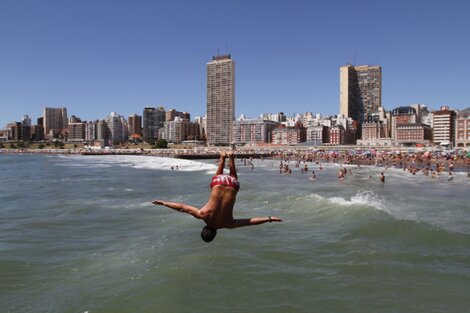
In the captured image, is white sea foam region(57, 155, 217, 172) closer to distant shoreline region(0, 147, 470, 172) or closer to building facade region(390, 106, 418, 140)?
distant shoreline region(0, 147, 470, 172)

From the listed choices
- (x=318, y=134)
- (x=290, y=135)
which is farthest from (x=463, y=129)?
(x=290, y=135)

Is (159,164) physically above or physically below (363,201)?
below

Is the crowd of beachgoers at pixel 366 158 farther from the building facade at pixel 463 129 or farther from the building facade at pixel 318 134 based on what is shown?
the building facade at pixel 318 134

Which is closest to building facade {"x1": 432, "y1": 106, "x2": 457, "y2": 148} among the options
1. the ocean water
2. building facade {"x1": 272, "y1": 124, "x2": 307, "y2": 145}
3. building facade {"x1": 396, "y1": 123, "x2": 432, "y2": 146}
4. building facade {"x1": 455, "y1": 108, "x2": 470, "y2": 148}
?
building facade {"x1": 396, "y1": 123, "x2": 432, "y2": 146}

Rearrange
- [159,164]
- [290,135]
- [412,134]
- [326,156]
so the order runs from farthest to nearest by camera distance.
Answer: [290,135] < [412,134] < [326,156] < [159,164]

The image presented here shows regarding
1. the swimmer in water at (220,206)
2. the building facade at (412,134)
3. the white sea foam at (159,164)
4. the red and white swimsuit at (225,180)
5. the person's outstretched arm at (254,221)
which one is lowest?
the white sea foam at (159,164)

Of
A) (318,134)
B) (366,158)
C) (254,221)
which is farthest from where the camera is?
(318,134)

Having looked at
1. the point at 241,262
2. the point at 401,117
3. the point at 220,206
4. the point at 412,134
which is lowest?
the point at 241,262

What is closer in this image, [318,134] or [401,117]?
[401,117]

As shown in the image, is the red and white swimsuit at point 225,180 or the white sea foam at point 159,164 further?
the white sea foam at point 159,164

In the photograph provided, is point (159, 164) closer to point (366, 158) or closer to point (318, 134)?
point (366, 158)

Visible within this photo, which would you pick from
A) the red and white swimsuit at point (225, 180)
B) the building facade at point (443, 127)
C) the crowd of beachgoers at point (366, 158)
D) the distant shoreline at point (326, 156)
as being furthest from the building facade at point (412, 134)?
the red and white swimsuit at point (225, 180)

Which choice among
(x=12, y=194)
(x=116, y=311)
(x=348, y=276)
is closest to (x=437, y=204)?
(x=348, y=276)

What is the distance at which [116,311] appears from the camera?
9531 millimetres
